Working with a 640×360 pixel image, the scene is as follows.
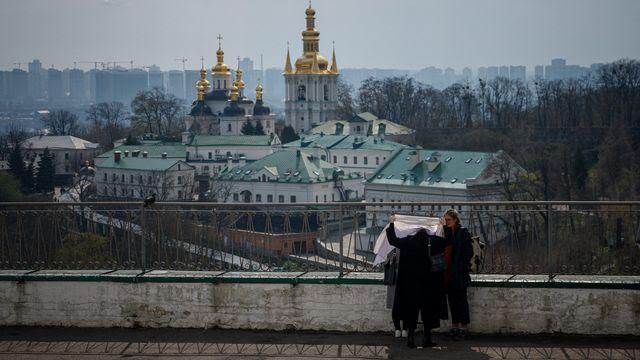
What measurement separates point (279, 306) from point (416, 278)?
124 cm

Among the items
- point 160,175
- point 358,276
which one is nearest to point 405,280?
point 358,276

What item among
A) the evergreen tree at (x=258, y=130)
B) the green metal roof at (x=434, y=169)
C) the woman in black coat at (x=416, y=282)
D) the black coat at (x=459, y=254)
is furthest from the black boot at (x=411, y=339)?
the evergreen tree at (x=258, y=130)

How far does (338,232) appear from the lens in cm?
947

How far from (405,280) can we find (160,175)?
234ft

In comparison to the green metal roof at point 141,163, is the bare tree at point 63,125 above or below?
above

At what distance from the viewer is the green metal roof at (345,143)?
270 ft

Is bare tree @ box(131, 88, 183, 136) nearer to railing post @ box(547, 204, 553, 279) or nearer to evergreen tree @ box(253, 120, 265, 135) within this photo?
evergreen tree @ box(253, 120, 265, 135)

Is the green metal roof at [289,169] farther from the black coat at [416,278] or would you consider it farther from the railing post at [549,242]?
the black coat at [416,278]

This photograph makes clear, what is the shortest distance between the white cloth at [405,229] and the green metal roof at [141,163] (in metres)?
72.5

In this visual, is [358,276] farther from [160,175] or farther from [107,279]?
[160,175]

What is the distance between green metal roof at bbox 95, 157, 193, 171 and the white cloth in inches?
2856

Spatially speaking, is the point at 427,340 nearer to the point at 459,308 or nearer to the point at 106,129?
the point at 459,308

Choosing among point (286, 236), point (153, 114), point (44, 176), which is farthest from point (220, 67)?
point (286, 236)

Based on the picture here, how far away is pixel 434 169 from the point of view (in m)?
63.7
